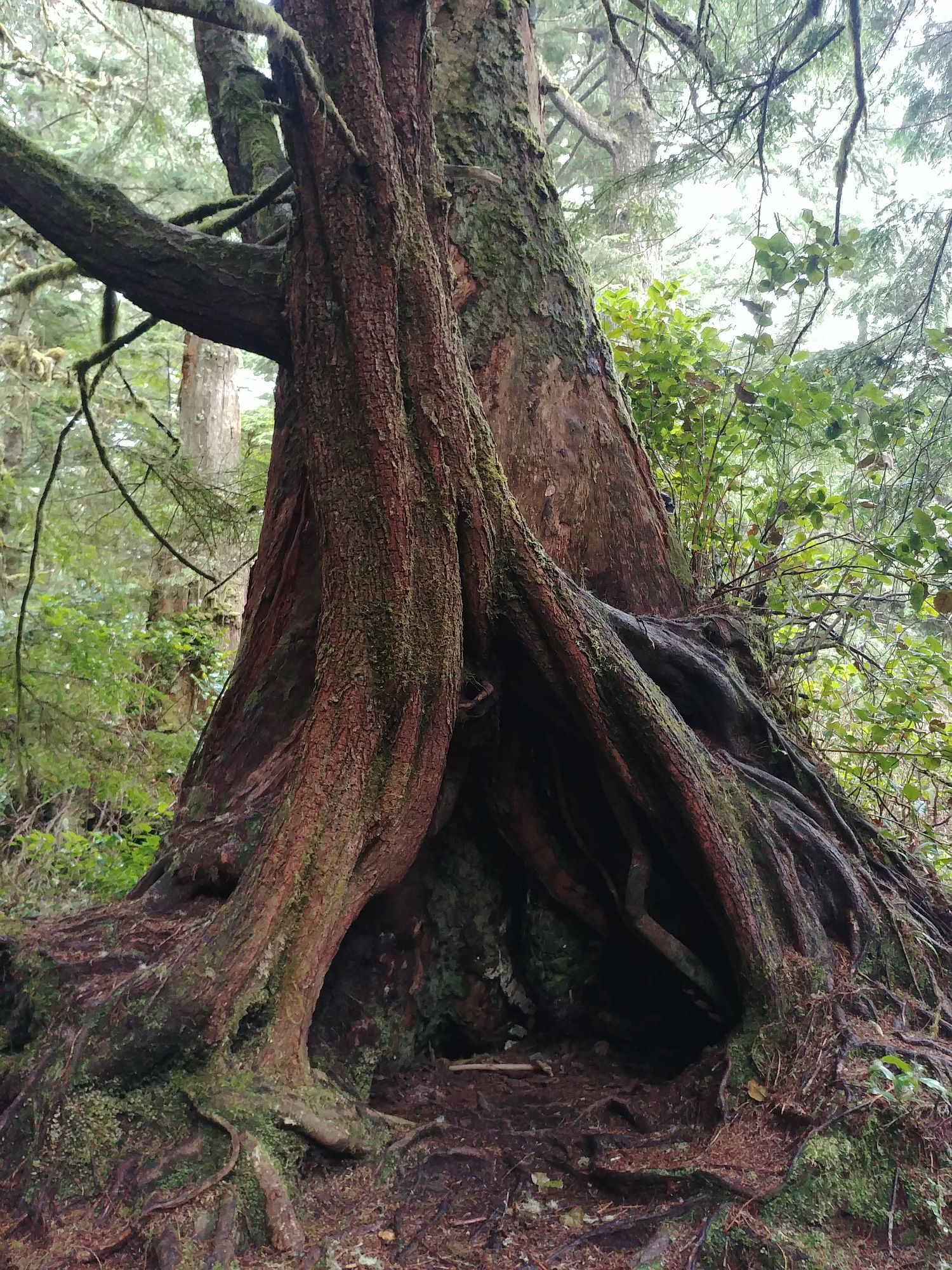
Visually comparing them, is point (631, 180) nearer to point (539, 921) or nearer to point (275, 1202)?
point (539, 921)

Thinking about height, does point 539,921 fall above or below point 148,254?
below

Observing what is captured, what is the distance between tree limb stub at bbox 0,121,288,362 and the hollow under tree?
11mm

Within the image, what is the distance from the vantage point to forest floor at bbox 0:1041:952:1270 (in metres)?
2.12

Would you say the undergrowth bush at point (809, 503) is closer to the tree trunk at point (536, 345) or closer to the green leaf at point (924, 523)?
the green leaf at point (924, 523)

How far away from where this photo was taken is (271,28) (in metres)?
2.32

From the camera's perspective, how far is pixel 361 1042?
3035 millimetres

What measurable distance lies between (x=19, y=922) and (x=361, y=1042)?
1.32 meters

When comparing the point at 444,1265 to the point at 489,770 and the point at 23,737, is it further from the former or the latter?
the point at 23,737

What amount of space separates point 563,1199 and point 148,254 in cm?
348

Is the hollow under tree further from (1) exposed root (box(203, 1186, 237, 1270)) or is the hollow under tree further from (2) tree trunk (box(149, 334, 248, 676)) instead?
(2) tree trunk (box(149, 334, 248, 676))

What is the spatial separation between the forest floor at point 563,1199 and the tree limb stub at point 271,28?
3.00 meters

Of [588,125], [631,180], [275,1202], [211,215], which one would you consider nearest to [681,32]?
[631,180]

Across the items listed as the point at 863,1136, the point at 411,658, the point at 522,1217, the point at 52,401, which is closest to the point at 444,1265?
the point at 522,1217

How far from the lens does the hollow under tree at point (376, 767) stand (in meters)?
2.43
